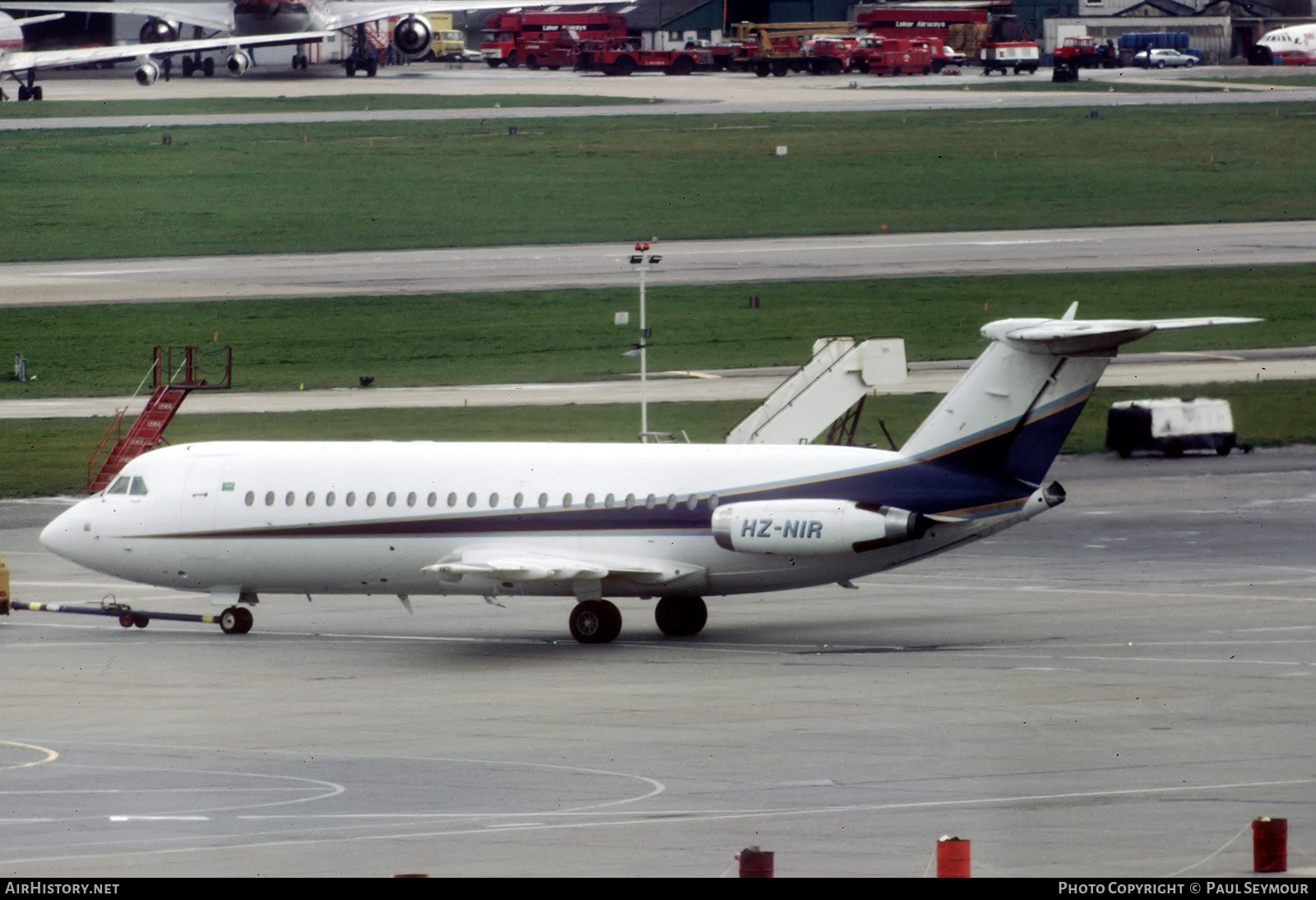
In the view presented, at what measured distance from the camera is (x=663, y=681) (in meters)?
33.7

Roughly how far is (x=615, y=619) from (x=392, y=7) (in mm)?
131883

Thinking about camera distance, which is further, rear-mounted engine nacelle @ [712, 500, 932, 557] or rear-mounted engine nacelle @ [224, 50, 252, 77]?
rear-mounted engine nacelle @ [224, 50, 252, 77]

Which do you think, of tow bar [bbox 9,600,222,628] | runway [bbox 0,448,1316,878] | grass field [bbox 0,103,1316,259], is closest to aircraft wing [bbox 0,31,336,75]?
grass field [bbox 0,103,1316,259]

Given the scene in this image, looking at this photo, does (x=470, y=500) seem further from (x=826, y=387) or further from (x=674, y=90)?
(x=674, y=90)

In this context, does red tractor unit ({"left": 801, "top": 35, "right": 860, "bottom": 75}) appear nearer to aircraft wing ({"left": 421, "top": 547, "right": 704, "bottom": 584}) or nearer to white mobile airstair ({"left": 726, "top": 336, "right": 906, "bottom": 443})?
white mobile airstair ({"left": 726, "top": 336, "right": 906, "bottom": 443})

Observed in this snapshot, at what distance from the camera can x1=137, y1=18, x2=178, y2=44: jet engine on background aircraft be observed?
167875mm

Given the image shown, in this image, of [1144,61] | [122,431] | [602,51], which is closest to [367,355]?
[122,431]

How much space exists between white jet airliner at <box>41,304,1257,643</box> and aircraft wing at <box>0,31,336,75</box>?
113 m

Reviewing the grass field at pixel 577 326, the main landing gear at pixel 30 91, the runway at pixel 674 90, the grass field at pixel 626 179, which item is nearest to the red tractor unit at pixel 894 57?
the runway at pixel 674 90

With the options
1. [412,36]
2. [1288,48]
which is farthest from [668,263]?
[1288,48]

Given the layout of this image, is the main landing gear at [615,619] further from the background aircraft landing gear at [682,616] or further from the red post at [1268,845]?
the red post at [1268,845]

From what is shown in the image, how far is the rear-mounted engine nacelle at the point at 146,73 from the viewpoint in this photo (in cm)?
15675

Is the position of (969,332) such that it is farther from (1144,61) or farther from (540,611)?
(1144,61)

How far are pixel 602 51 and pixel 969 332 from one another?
10763 centimetres
